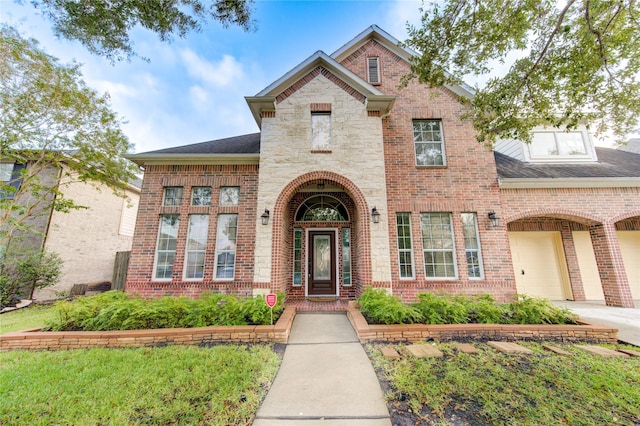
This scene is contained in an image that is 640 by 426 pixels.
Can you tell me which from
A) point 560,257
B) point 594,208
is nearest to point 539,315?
point 594,208

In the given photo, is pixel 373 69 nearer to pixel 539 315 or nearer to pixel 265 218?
pixel 265 218

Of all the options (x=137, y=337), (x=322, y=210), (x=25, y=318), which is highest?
(x=322, y=210)

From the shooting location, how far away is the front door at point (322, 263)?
8086mm

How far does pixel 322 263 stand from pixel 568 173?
898cm

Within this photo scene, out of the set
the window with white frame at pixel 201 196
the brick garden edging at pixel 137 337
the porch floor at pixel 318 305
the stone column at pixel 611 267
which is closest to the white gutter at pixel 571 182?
the stone column at pixel 611 267

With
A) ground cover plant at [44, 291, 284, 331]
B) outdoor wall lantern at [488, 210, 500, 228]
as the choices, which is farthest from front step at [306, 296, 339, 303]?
outdoor wall lantern at [488, 210, 500, 228]

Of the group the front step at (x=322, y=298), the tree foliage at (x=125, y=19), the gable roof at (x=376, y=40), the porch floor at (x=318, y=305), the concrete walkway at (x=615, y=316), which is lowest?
the concrete walkway at (x=615, y=316)

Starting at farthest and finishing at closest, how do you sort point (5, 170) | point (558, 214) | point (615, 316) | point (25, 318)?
1. point (5, 170)
2. point (558, 214)
3. point (25, 318)
4. point (615, 316)

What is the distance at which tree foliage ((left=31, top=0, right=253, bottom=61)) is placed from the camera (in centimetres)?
403

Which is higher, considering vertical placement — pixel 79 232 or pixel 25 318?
pixel 79 232

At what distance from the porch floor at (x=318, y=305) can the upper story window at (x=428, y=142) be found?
5181 millimetres

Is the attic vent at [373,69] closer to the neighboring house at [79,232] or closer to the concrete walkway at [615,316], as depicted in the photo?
the concrete walkway at [615,316]

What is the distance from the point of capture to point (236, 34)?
476cm

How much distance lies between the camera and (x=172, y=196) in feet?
25.5
